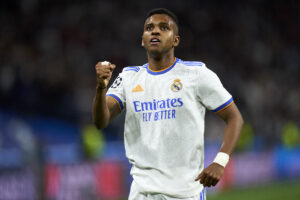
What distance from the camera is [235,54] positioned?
19.8m

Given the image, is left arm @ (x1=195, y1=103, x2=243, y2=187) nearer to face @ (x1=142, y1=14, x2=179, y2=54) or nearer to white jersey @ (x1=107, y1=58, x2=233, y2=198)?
white jersey @ (x1=107, y1=58, x2=233, y2=198)

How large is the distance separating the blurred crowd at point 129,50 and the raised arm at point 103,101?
8.85 meters

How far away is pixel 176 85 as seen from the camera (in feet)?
12.9

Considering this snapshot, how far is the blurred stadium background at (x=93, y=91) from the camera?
32.6 ft

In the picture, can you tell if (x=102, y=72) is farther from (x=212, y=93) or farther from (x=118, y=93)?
(x=212, y=93)

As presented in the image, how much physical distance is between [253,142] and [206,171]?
40.1 ft

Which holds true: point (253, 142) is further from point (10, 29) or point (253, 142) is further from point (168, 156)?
point (168, 156)

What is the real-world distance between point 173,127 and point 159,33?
2.20 feet

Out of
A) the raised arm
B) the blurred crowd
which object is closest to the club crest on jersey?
the raised arm

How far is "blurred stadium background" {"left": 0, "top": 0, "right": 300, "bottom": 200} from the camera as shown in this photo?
994 cm

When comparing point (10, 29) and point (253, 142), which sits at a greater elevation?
point (10, 29)

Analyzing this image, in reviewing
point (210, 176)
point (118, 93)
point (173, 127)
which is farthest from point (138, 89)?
point (210, 176)

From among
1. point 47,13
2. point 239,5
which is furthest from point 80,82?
point 239,5

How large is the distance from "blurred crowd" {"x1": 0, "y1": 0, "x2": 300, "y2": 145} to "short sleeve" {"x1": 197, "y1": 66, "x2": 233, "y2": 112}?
9.27 m
